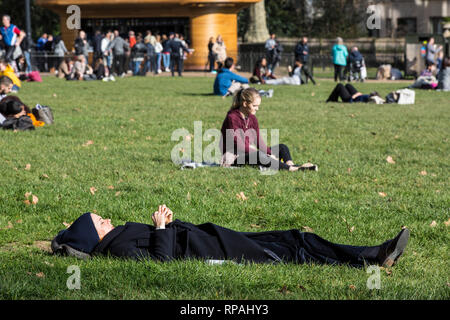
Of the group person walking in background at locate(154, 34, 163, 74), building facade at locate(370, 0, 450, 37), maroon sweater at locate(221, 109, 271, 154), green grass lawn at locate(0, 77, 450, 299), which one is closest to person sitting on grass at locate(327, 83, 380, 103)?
green grass lawn at locate(0, 77, 450, 299)

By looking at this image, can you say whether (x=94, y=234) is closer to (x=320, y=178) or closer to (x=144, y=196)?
(x=144, y=196)

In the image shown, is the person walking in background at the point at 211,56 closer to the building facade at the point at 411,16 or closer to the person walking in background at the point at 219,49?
the person walking in background at the point at 219,49

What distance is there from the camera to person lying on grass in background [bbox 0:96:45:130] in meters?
12.9

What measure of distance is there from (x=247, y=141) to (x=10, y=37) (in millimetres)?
19228

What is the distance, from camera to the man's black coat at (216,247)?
5293 millimetres

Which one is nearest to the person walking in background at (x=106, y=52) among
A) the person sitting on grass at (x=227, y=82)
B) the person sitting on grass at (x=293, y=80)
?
the person sitting on grass at (x=293, y=80)

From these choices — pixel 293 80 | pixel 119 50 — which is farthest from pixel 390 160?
pixel 119 50

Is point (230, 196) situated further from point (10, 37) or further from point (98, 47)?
point (98, 47)

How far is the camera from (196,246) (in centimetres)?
532

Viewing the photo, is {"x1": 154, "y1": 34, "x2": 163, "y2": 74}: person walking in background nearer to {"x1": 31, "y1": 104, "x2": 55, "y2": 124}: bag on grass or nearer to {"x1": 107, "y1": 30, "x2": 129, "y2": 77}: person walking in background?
{"x1": 107, "y1": 30, "x2": 129, "y2": 77}: person walking in background

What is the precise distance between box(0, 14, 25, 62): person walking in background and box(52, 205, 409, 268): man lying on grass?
2177 centimetres

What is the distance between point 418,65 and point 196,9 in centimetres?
1268
